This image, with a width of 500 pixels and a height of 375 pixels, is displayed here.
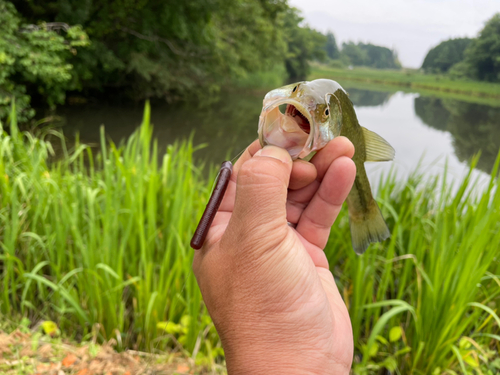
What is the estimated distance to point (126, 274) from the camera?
2590 millimetres

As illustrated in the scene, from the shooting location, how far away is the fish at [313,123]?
0.98 m

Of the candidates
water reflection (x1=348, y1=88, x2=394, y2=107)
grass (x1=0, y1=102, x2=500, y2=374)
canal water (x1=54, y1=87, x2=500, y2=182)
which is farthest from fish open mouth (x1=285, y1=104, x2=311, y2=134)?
water reflection (x1=348, y1=88, x2=394, y2=107)

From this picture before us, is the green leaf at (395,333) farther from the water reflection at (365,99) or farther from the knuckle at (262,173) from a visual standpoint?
the water reflection at (365,99)

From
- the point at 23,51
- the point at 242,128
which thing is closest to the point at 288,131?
the point at 23,51

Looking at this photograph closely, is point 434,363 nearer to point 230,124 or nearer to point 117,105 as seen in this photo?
point 230,124

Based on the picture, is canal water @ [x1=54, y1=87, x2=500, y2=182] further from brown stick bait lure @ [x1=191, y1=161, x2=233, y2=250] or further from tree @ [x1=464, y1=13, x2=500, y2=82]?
tree @ [x1=464, y1=13, x2=500, y2=82]

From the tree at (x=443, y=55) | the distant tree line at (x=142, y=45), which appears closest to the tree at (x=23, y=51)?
the distant tree line at (x=142, y=45)

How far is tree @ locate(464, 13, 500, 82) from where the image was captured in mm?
32188

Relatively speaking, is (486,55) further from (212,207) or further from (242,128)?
(212,207)

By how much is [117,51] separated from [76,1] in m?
2.54

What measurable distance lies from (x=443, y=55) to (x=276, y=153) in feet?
101

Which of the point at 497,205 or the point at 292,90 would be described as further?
the point at 497,205

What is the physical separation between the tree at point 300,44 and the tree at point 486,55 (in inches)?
677

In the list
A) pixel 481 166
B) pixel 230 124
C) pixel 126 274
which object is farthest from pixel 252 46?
pixel 126 274
